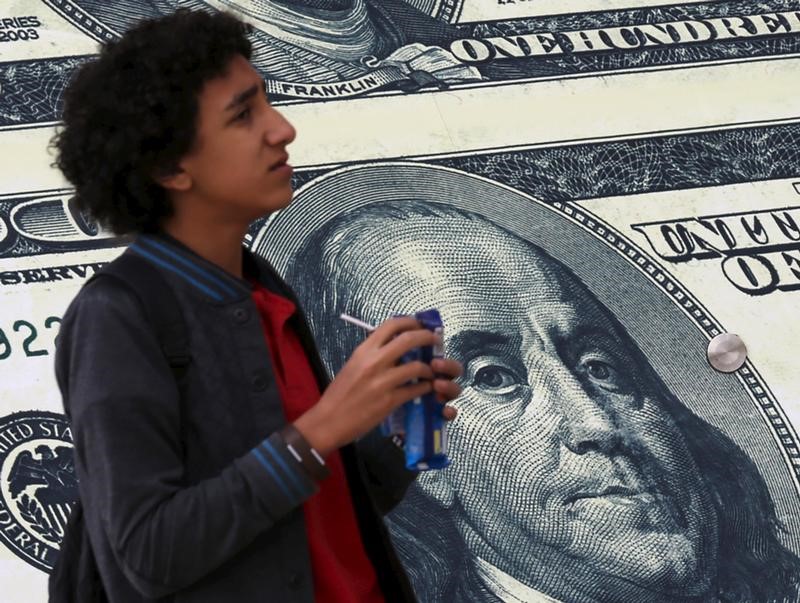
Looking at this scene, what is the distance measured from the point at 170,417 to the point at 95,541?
151 mm

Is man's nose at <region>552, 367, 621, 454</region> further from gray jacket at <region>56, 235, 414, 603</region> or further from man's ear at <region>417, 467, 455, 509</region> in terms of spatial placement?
gray jacket at <region>56, 235, 414, 603</region>

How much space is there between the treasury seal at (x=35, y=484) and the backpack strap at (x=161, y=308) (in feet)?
5.04

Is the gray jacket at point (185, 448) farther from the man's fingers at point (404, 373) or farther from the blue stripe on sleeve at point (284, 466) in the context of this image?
the man's fingers at point (404, 373)

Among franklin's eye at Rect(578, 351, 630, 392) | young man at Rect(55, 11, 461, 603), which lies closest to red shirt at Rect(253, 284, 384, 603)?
young man at Rect(55, 11, 461, 603)

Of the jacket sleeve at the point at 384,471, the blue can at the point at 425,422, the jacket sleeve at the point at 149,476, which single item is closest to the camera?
the jacket sleeve at the point at 149,476

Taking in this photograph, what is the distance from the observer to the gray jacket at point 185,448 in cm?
131

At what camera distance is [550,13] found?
320 centimetres

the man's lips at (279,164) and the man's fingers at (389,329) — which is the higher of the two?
the man's lips at (279,164)

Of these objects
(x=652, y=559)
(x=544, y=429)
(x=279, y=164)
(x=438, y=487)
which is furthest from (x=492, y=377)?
(x=279, y=164)

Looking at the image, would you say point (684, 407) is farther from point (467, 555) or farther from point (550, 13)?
point (550, 13)

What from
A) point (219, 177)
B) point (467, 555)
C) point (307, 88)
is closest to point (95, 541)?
point (219, 177)

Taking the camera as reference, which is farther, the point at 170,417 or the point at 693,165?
the point at 693,165

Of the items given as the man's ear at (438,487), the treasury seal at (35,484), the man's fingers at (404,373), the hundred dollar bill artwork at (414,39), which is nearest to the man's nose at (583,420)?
the man's ear at (438,487)

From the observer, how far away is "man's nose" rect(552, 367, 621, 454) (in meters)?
2.99
